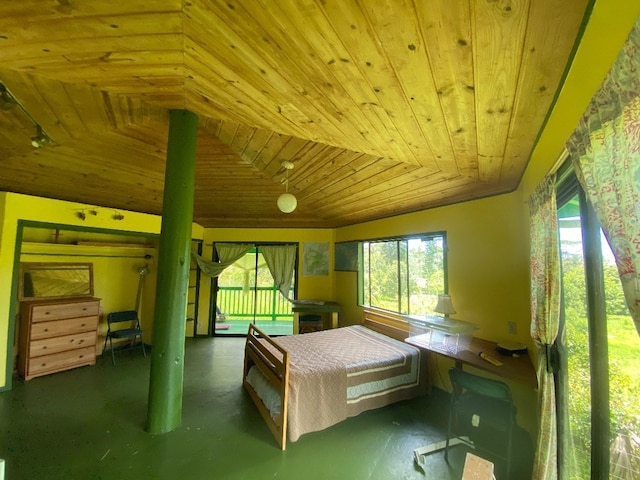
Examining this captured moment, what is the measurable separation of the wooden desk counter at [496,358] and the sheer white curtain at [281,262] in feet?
10.1

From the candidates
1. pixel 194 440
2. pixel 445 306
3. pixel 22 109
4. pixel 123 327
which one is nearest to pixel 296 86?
pixel 22 109

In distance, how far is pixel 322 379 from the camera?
2.49 m

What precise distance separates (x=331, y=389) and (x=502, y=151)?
95.4 inches

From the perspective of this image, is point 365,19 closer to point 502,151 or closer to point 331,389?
point 502,151

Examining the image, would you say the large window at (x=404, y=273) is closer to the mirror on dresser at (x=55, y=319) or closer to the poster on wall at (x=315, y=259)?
the poster on wall at (x=315, y=259)

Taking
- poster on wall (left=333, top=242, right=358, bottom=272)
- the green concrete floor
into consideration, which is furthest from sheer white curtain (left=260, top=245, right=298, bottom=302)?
the green concrete floor

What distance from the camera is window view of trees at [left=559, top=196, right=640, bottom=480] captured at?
1.08m

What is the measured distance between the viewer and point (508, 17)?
93cm

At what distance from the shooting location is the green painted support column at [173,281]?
90.9 inches

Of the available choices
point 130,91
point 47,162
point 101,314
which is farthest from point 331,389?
point 101,314

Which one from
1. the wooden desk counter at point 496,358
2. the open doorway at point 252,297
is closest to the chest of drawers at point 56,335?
the open doorway at point 252,297

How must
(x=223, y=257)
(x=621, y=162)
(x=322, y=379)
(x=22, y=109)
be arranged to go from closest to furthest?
1. (x=621, y=162)
2. (x=22, y=109)
3. (x=322, y=379)
4. (x=223, y=257)

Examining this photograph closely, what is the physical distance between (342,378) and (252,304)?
172 inches

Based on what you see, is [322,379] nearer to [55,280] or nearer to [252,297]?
[55,280]
